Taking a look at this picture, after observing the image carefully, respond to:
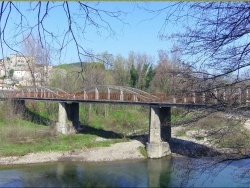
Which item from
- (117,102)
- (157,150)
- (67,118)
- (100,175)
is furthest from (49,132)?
(100,175)

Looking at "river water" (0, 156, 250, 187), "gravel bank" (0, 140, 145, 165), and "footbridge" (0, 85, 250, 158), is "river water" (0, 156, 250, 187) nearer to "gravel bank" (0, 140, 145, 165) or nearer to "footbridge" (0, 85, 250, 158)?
"gravel bank" (0, 140, 145, 165)

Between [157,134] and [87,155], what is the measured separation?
4.89 m

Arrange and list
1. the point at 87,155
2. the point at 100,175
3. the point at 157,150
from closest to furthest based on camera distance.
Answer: the point at 100,175
the point at 87,155
the point at 157,150

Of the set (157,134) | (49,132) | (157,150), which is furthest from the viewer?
(49,132)

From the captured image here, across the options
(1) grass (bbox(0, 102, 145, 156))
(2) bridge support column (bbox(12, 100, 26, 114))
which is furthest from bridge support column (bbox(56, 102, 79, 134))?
(2) bridge support column (bbox(12, 100, 26, 114))

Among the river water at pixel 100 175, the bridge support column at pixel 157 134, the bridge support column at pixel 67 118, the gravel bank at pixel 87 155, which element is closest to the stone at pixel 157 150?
the bridge support column at pixel 157 134

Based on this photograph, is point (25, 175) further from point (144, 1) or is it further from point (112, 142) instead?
point (144, 1)

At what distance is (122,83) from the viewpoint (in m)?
38.8

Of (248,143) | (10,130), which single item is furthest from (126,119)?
(248,143)

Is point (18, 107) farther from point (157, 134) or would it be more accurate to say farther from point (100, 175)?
point (100, 175)

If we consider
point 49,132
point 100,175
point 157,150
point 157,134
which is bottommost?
point 100,175

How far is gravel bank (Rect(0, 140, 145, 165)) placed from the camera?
65.1 feet

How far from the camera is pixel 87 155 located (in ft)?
69.7

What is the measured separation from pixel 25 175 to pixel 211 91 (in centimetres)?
1390
